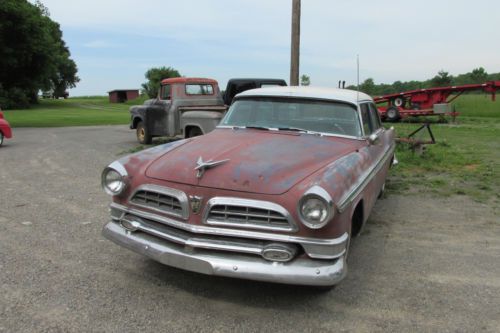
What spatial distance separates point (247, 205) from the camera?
313cm

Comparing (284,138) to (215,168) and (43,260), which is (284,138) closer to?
(215,168)

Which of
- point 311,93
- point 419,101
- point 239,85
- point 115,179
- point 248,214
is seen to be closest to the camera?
point 248,214

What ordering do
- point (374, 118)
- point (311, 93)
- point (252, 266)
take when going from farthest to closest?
point (374, 118) < point (311, 93) < point (252, 266)

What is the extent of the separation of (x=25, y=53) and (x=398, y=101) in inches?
1007

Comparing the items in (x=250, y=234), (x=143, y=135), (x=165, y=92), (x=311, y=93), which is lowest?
(x=143, y=135)

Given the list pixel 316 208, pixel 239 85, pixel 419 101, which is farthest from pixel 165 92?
pixel 419 101

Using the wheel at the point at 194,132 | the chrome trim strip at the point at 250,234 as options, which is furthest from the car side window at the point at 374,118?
the wheel at the point at 194,132

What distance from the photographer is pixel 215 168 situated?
344cm

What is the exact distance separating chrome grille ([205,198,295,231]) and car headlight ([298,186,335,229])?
0.11 meters

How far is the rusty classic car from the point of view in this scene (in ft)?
10.0

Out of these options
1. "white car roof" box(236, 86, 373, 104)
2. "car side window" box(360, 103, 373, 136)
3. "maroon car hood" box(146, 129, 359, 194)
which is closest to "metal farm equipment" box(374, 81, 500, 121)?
"car side window" box(360, 103, 373, 136)

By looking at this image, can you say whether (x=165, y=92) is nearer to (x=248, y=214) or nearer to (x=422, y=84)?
(x=248, y=214)

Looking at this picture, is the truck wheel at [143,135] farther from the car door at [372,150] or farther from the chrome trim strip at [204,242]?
the chrome trim strip at [204,242]

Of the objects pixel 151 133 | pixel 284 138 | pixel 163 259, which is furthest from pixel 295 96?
pixel 151 133
